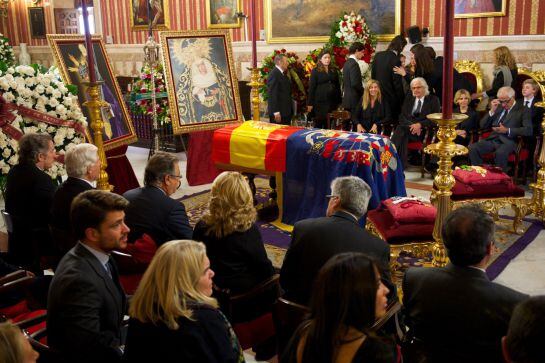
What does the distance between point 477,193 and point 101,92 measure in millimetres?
4044

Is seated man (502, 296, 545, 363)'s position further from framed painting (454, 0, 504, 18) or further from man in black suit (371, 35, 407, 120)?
framed painting (454, 0, 504, 18)

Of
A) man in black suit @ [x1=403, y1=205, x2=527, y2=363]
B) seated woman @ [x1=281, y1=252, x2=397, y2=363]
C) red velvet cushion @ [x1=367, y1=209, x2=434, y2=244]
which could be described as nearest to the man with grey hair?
man in black suit @ [x1=403, y1=205, x2=527, y2=363]

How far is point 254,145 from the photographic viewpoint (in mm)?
6238

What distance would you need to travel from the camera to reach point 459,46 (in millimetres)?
9539

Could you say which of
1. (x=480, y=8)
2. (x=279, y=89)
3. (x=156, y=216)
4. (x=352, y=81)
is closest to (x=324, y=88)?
(x=352, y=81)

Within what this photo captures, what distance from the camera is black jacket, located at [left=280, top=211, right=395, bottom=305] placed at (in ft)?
9.82

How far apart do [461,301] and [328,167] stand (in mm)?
3365

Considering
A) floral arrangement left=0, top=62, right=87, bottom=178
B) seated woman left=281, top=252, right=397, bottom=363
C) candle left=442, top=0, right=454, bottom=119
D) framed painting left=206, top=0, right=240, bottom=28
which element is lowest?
seated woman left=281, top=252, right=397, bottom=363

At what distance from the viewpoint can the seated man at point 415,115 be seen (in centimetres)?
834

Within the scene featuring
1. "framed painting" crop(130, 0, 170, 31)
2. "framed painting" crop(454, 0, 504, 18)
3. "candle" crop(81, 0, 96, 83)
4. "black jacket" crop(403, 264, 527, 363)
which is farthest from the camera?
"framed painting" crop(130, 0, 170, 31)

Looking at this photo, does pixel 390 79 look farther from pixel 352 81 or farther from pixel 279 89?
pixel 279 89

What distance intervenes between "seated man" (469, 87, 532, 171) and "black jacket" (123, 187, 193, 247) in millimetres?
4921

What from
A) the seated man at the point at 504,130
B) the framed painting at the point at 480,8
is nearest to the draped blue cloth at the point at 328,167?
the seated man at the point at 504,130

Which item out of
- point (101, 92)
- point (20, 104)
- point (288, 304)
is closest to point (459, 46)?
point (101, 92)
